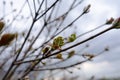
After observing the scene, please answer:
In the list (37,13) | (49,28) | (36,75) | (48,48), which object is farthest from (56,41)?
(36,75)

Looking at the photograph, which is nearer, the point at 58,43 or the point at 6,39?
the point at 6,39

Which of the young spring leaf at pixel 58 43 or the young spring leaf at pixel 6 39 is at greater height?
the young spring leaf at pixel 58 43

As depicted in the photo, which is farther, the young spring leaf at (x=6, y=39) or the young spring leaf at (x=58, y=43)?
the young spring leaf at (x=58, y=43)

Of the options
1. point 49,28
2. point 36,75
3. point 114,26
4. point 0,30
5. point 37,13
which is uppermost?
point 36,75

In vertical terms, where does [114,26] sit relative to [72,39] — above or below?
below

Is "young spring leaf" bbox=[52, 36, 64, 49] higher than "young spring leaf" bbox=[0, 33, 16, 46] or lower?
higher

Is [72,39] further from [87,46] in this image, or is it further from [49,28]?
[49,28]

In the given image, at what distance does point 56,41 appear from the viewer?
1.81 metres

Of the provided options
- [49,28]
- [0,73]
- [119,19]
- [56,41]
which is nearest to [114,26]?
[119,19]

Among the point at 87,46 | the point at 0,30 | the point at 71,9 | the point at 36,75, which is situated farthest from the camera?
the point at 36,75

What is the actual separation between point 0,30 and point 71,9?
1.41 m

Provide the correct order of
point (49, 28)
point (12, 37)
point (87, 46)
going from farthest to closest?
point (49, 28) → point (87, 46) → point (12, 37)

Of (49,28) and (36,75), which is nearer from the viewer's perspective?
(49,28)

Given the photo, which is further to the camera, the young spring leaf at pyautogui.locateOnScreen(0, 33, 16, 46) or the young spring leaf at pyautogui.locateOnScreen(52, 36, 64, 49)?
the young spring leaf at pyautogui.locateOnScreen(52, 36, 64, 49)
